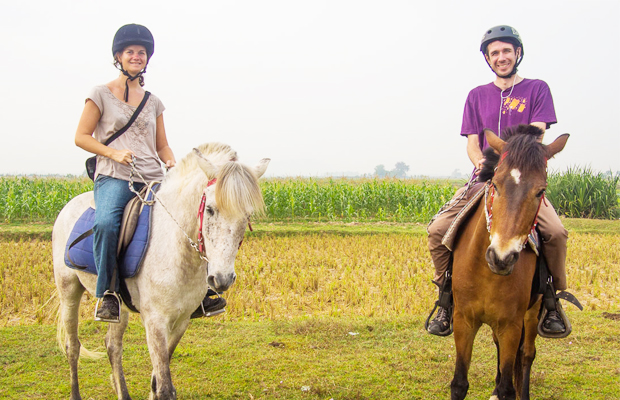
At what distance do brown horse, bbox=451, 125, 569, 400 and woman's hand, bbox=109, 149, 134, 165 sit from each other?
2732mm

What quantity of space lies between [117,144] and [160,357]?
180cm

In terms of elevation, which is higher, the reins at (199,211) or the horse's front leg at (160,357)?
the reins at (199,211)

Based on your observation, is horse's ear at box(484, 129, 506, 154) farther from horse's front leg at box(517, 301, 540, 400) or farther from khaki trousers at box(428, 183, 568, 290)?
horse's front leg at box(517, 301, 540, 400)

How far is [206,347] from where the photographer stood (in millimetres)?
5625

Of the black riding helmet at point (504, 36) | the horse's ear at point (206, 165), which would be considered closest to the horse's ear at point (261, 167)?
the horse's ear at point (206, 165)

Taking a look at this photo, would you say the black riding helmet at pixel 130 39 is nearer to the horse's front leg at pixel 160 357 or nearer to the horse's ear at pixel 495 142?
the horse's front leg at pixel 160 357

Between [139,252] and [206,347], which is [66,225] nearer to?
[139,252]

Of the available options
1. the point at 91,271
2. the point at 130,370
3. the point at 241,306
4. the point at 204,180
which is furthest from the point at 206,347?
the point at 204,180

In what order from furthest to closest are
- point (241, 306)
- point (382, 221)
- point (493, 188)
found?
point (382, 221)
point (241, 306)
point (493, 188)

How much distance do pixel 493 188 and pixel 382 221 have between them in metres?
13.6

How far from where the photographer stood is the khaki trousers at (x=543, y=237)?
11.7ft

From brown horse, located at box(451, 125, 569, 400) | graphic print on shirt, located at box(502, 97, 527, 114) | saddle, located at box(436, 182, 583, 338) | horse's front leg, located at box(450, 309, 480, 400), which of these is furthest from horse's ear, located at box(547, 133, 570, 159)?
horse's front leg, located at box(450, 309, 480, 400)

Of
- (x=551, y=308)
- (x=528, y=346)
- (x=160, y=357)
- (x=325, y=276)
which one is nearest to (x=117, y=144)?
(x=160, y=357)

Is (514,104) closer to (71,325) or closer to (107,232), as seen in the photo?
(107,232)
